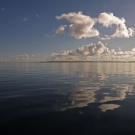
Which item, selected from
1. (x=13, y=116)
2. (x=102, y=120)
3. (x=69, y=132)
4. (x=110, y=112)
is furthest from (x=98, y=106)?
(x=13, y=116)

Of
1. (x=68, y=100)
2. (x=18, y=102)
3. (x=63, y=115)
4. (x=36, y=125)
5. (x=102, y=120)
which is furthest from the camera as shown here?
(x=68, y=100)

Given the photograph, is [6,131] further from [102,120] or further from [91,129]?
[102,120]

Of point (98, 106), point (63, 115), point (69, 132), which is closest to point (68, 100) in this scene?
point (98, 106)

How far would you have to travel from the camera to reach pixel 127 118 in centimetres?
1095

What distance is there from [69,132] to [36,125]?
2.24m

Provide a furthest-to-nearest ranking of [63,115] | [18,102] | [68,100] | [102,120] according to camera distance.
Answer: [68,100], [18,102], [63,115], [102,120]

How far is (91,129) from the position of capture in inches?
367

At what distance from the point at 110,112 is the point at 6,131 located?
24.9 ft

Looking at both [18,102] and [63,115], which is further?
[18,102]

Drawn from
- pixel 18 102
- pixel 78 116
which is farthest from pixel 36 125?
pixel 18 102

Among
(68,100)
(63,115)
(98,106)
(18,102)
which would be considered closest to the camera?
(63,115)

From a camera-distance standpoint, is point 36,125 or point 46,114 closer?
point 36,125

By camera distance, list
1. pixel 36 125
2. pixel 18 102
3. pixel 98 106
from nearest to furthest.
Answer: pixel 36 125 < pixel 98 106 < pixel 18 102

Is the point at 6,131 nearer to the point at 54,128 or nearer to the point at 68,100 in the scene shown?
the point at 54,128
